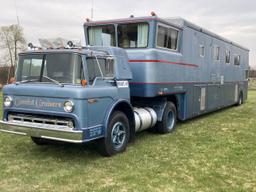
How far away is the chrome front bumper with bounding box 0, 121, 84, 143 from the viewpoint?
5.63 meters

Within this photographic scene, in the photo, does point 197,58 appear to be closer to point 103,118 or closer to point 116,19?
point 116,19

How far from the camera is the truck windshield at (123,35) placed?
8.30 m

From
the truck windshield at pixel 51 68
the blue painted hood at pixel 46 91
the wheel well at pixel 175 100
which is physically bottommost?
the wheel well at pixel 175 100

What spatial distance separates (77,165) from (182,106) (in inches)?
197

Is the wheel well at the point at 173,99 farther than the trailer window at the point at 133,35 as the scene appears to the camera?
Yes

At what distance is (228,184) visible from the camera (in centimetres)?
520

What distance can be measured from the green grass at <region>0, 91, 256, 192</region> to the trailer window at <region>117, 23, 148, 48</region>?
8.39 feet

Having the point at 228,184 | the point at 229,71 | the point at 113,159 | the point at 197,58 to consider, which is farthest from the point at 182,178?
the point at 229,71

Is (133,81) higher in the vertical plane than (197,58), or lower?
lower

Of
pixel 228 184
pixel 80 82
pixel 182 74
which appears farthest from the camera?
pixel 182 74

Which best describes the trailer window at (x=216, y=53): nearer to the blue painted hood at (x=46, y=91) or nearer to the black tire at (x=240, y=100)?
the black tire at (x=240, y=100)

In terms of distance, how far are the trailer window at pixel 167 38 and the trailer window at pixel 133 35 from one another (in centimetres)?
40

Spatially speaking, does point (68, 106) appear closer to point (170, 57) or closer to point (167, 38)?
point (170, 57)

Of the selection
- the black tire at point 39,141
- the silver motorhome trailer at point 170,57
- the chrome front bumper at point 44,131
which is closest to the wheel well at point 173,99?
the silver motorhome trailer at point 170,57
